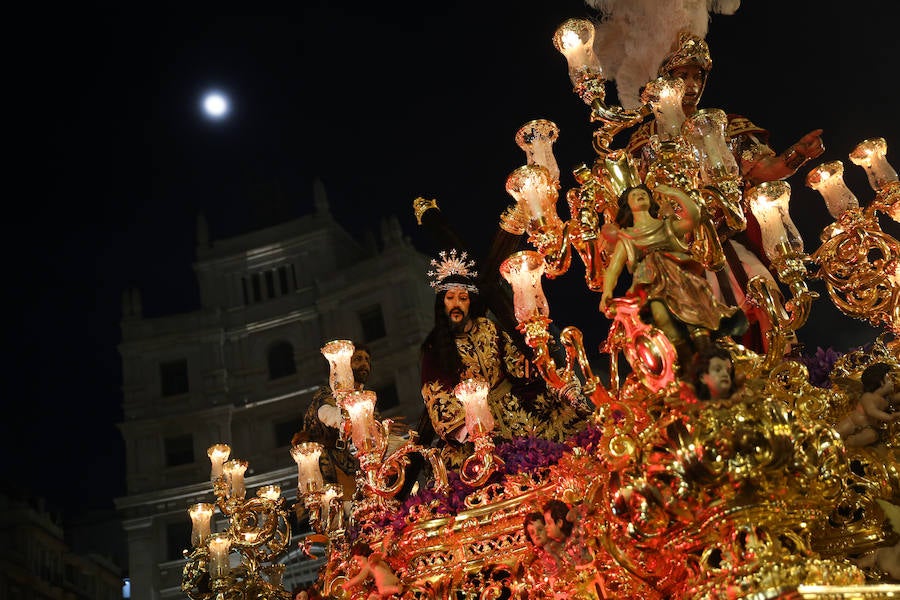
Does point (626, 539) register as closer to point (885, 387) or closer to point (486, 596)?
point (486, 596)

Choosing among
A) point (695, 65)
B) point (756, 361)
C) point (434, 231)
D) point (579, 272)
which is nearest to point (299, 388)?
point (579, 272)

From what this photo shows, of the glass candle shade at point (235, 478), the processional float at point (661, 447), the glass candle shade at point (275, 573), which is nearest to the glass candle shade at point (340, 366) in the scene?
the processional float at point (661, 447)

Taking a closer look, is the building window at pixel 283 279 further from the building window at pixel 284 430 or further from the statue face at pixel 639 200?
the statue face at pixel 639 200

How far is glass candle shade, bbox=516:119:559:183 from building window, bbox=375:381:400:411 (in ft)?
74.1

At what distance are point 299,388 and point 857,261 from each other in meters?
25.3

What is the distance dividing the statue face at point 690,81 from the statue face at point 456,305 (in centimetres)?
239

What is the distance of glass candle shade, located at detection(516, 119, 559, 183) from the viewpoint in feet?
20.1

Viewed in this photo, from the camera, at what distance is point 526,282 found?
571 cm

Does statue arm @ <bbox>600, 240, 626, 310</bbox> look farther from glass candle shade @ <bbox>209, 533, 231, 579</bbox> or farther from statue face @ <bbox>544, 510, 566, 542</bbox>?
glass candle shade @ <bbox>209, 533, 231, 579</bbox>

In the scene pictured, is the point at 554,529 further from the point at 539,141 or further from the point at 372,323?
the point at 372,323

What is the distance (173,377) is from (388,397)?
8279mm

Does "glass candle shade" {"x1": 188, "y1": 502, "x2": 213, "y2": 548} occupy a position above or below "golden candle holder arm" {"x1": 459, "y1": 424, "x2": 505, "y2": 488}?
above

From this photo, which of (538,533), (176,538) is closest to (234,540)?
(538,533)

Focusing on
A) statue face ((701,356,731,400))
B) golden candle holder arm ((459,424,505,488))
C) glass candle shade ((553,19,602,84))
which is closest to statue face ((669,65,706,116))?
glass candle shade ((553,19,602,84))
